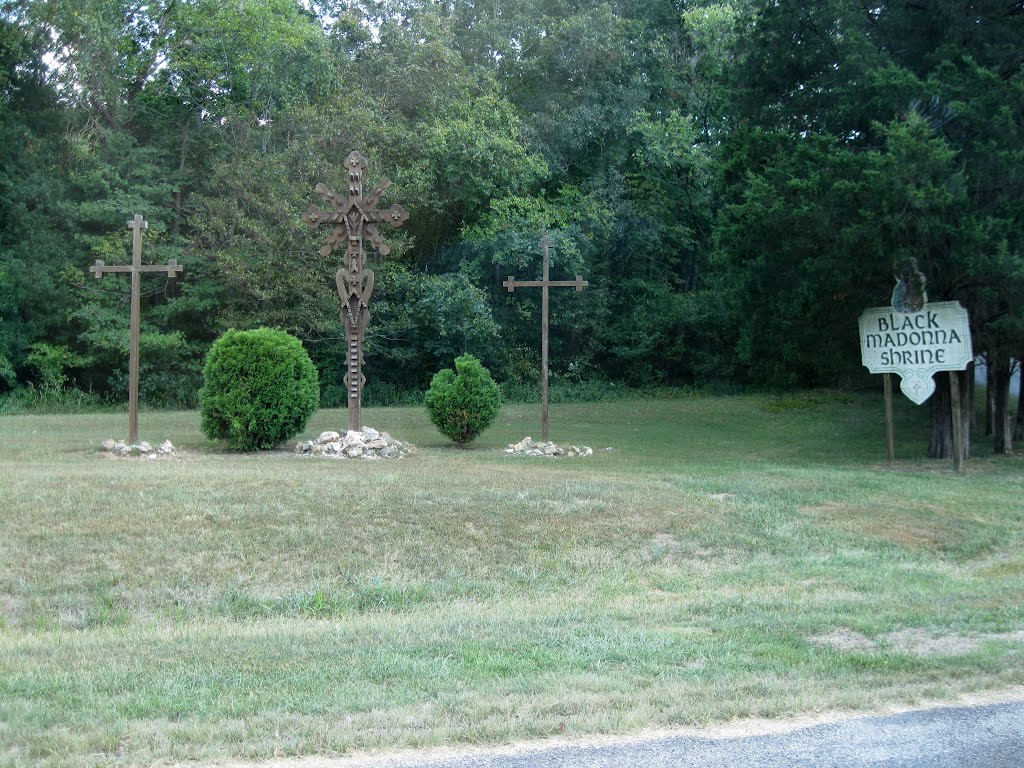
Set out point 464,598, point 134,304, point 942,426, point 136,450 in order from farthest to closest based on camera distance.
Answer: point 942,426 < point 134,304 < point 136,450 < point 464,598

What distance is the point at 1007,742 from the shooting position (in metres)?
4.57

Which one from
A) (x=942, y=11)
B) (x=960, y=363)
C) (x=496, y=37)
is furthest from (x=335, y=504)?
(x=496, y=37)

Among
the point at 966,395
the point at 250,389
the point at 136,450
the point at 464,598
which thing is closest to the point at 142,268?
the point at 250,389

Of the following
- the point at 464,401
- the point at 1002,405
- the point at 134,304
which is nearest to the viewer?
the point at 134,304

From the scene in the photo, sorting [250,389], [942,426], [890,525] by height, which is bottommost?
[890,525]

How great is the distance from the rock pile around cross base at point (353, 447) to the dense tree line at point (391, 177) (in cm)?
891

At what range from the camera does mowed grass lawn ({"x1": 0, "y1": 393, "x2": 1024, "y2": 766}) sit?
4836 mm

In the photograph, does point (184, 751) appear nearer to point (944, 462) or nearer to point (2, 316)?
point (944, 462)

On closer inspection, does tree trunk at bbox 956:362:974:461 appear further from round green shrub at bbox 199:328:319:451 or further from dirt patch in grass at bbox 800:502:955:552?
round green shrub at bbox 199:328:319:451

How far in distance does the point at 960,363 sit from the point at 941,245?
1.90m

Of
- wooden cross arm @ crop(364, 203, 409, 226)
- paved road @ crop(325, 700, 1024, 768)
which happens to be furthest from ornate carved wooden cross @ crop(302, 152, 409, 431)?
paved road @ crop(325, 700, 1024, 768)

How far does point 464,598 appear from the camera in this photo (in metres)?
8.35

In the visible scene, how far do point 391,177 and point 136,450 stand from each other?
16.0 m

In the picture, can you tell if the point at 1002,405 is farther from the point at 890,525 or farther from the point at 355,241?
the point at 355,241
